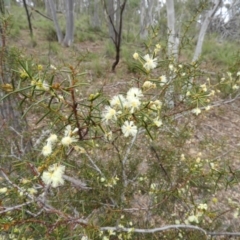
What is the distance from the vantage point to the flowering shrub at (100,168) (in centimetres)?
84

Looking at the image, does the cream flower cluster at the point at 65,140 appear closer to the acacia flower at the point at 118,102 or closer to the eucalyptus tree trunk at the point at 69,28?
the acacia flower at the point at 118,102

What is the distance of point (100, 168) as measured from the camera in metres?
2.02

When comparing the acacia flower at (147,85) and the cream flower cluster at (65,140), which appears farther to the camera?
the acacia flower at (147,85)

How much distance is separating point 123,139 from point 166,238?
977mm

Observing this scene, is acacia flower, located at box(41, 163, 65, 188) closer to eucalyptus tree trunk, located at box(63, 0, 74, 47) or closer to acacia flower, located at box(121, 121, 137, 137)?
acacia flower, located at box(121, 121, 137, 137)

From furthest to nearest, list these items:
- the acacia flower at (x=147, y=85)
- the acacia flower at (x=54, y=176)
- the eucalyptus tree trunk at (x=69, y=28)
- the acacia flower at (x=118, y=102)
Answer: the eucalyptus tree trunk at (x=69, y=28), the acacia flower at (x=147, y=85), the acacia flower at (x=118, y=102), the acacia flower at (x=54, y=176)

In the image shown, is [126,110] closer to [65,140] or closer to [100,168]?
[65,140]

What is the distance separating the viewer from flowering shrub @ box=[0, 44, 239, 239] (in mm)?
839

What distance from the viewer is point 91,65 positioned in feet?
17.6

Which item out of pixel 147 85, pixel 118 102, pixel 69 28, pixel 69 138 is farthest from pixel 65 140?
pixel 69 28

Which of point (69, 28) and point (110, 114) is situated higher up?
point (110, 114)

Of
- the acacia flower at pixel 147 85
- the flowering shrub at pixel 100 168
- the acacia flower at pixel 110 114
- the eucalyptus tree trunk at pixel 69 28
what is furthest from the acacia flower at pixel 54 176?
the eucalyptus tree trunk at pixel 69 28

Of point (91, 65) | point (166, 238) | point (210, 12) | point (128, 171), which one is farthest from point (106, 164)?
point (91, 65)

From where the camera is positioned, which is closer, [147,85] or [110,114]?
[110,114]
